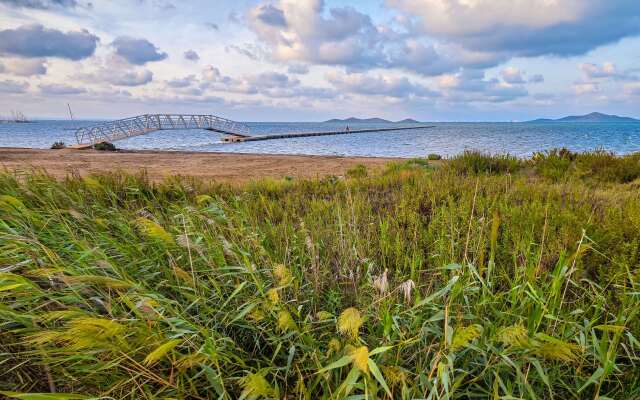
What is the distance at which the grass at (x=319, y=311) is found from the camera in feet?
5.27

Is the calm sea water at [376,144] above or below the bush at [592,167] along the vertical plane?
below

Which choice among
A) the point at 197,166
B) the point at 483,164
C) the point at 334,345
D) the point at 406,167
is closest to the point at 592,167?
the point at 483,164

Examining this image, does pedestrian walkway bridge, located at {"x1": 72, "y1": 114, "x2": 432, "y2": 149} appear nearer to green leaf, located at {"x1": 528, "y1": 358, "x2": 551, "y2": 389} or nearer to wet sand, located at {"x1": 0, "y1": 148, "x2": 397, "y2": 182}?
wet sand, located at {"x1": 0, "y1": 148, "x2": 397, "y2": 182}

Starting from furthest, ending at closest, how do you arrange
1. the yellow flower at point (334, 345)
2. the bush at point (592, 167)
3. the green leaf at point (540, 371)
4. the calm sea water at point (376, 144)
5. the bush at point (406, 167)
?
the calm sea water at point (376, 144)
the bush at point (406, 167)
the bush at point (592, 167)
the yellow flower at point (334, 345)
the green leaf at point (540, 371)

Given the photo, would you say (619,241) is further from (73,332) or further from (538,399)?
(73,332)

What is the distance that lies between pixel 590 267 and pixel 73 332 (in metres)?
3.55

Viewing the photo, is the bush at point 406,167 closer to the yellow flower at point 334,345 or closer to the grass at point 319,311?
the grass at point 319,311

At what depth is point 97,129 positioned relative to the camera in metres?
33.1

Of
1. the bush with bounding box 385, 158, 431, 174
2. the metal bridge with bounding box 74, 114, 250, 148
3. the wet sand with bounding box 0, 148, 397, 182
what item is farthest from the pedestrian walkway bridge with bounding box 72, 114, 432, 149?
the bush with bounding box 385, 158, 431, 174

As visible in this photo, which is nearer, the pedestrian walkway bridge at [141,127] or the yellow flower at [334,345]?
the yellow flower at [334,345]

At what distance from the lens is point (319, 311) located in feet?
7.51

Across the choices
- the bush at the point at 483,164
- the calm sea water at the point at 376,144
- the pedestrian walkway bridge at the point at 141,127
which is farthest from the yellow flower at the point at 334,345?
the pedestrian walkway bridge at the point at 141,127

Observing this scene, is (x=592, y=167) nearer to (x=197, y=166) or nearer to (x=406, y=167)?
(x=406, y=167)

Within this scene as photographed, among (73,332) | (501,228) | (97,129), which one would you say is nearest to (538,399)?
(73,332)
